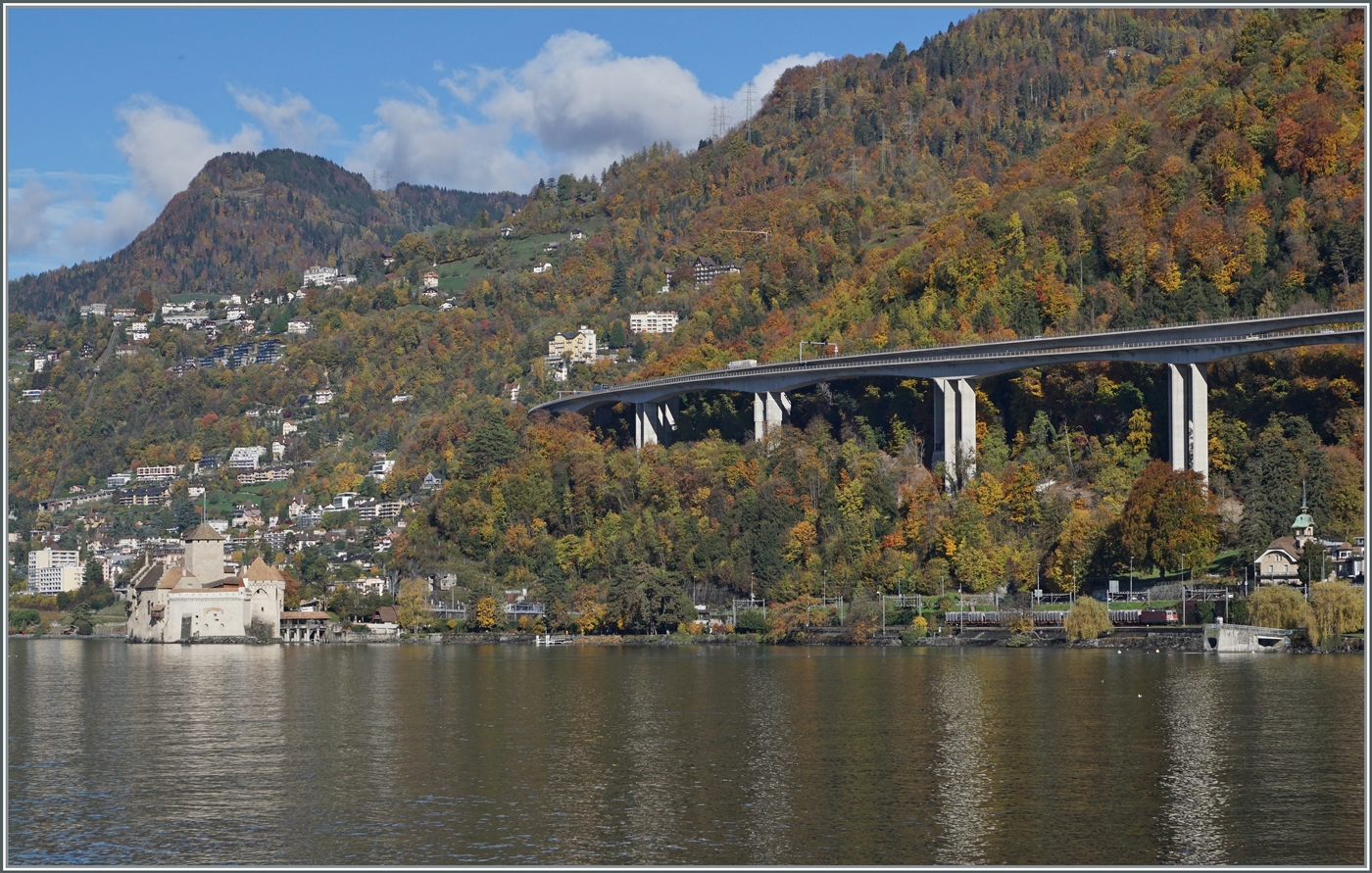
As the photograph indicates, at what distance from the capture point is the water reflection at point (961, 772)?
34875 millimetres

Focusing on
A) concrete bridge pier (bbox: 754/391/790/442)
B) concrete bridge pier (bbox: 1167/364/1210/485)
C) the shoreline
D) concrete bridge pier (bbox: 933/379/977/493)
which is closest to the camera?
the shoreline

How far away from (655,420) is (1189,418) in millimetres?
54386

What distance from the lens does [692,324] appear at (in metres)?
164

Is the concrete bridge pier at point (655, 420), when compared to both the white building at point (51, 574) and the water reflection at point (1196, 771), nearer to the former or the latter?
the white building at point (51, 574)

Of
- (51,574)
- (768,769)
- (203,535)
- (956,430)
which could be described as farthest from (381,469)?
(768,769)

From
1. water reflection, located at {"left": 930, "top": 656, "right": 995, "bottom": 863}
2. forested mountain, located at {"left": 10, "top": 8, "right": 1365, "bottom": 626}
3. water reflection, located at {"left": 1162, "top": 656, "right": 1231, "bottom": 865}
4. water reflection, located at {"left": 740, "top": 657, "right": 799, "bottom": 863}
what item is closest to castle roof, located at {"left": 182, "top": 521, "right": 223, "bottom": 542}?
forested mountain, located at {"left": 10, "top": 8, "right": 1365, "bottom": 626}

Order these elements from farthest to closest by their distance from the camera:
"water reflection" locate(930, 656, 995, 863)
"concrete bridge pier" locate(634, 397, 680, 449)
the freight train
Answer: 1. "concrete bridge pier" locate(634, 397, 680, 449)
2. the freight train
3. "water reflection" locate(930, 656, 995, 863)

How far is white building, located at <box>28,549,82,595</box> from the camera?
18038cm

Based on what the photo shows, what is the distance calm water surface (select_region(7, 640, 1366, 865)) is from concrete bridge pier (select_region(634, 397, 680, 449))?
6804 centimetres

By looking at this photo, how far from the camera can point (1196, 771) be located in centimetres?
4281

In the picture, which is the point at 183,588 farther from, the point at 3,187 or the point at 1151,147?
the point at 3,187

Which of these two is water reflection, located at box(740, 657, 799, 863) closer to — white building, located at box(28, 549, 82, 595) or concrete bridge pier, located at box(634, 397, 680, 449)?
concrete bridge pier, located at box(634, 397, 680, 449)

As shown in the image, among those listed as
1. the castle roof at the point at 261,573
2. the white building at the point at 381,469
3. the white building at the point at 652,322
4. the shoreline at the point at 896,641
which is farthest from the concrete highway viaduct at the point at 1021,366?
the white building at the point at 381,469

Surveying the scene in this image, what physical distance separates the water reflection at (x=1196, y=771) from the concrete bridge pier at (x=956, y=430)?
144ft
